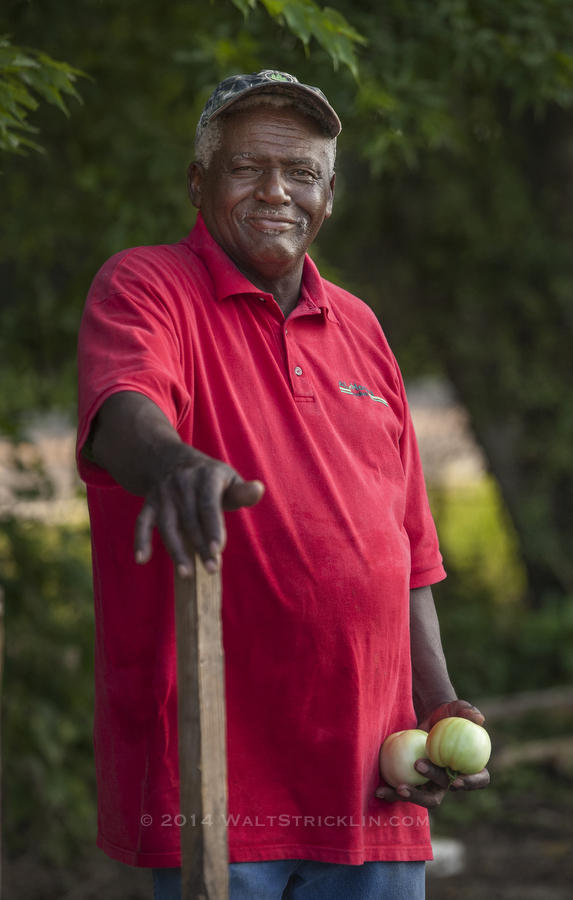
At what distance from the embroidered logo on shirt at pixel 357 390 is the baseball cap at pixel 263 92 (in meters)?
0.48

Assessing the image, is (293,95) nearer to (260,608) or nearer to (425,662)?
(260,608)

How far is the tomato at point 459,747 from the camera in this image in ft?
6.26

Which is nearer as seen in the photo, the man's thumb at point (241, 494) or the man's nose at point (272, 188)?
the man's thumb at point (241, 494)

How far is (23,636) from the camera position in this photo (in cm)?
434

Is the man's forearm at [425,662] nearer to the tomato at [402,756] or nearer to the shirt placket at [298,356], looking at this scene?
the tomato at [402,756]

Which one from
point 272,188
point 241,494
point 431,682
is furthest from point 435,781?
point 272,188

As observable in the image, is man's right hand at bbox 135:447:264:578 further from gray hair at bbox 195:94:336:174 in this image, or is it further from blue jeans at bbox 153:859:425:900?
gray hair at bbox 195:94:336:174

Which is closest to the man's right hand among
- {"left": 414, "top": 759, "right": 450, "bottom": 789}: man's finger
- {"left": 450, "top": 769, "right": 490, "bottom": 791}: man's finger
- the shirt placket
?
the shirt placket

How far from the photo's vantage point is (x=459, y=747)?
191 centimetres

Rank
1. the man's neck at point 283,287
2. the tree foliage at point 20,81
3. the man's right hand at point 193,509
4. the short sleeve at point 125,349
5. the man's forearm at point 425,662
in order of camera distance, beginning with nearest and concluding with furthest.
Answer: the man's right hand at point 193,509, the short sleeve at point 125,349, the man's neck at point 283,287, the man's forearm at point 425,662, the tree foliage at point 20,81

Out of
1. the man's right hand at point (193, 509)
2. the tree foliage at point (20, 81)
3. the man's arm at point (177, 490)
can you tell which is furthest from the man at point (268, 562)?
the tree foliage at point (20, 81)

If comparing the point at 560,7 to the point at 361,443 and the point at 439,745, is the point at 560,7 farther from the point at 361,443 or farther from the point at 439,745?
the point at 439,745

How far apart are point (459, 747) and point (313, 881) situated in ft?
1.11

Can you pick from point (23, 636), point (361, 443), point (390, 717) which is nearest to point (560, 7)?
point (361, 443)
